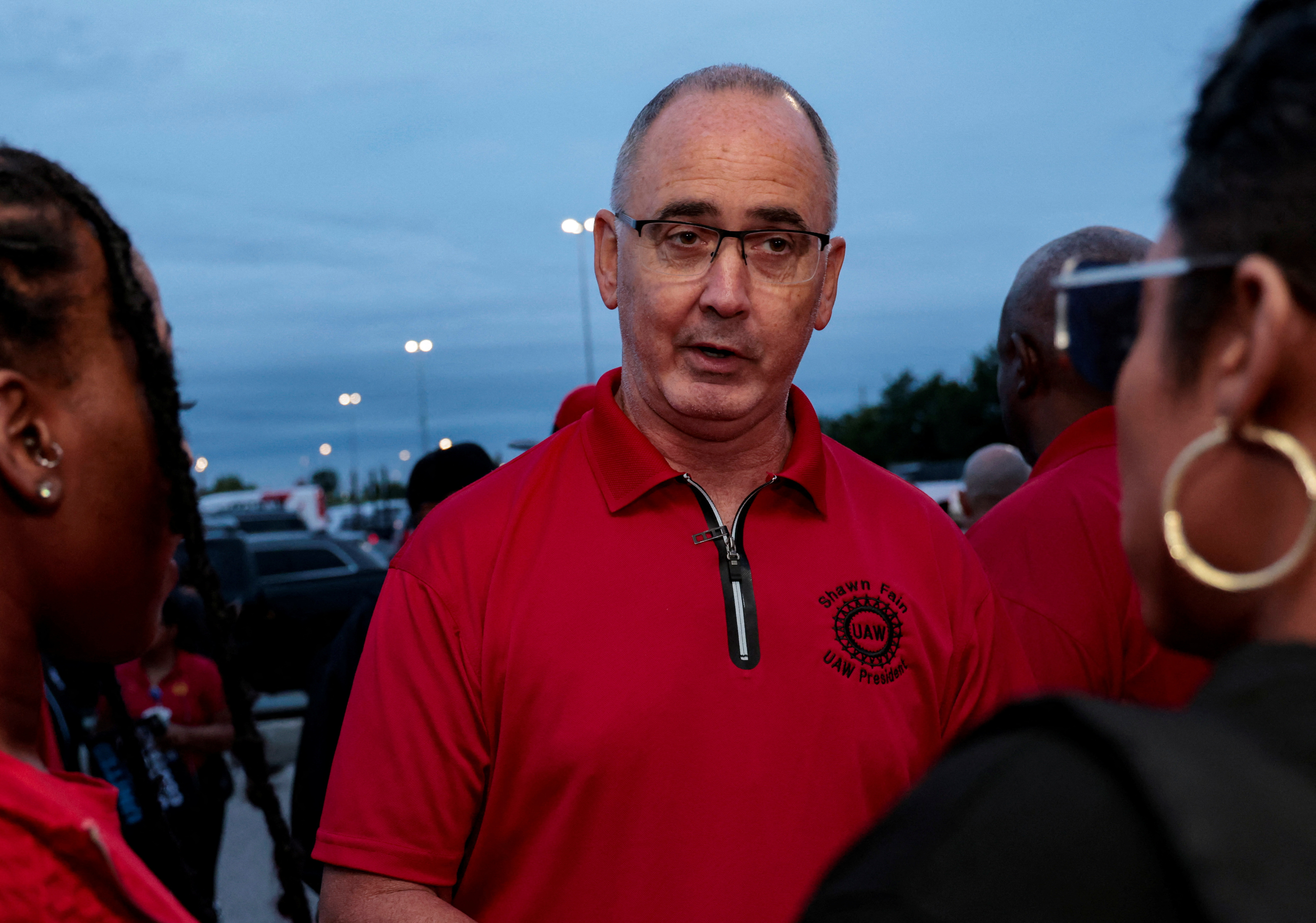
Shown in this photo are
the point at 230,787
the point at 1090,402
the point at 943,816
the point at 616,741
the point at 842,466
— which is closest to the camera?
the point at 943,816

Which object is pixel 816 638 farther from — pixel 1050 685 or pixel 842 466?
pixel 1050 685

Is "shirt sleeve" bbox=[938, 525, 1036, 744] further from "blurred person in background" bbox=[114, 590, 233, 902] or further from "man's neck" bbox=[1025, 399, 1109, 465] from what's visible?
"blurred person in background" bbox=[114, 590, 233, 902]

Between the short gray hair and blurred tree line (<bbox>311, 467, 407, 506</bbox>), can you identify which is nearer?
the short gray hair

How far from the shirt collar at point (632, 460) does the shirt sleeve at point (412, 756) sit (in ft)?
1.55

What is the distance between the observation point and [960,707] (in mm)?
2363

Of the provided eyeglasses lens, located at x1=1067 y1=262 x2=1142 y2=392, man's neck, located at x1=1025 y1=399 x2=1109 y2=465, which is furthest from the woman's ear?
man's neck, located at x1=1025 y1=399 x2=1109 y2=465

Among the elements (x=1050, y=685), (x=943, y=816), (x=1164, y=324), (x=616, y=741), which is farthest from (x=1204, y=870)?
(x=1050, y=685)

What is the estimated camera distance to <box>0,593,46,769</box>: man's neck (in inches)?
58.0

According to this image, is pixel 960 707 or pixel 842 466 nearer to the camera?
pixel 960 707

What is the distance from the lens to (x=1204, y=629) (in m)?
1.10

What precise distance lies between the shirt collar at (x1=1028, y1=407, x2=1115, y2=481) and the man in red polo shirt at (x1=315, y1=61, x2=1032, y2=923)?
70 centimetres

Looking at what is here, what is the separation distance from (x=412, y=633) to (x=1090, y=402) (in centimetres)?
219

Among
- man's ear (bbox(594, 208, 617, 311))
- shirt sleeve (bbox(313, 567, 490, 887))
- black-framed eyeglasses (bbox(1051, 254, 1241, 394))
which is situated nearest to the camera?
black-framed eyeglasses (bbox(1051, 254, 1241, 394))

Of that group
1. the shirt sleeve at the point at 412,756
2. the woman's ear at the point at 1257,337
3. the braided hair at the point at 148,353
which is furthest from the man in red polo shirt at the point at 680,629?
the woman's ear at the point at 1257,337
